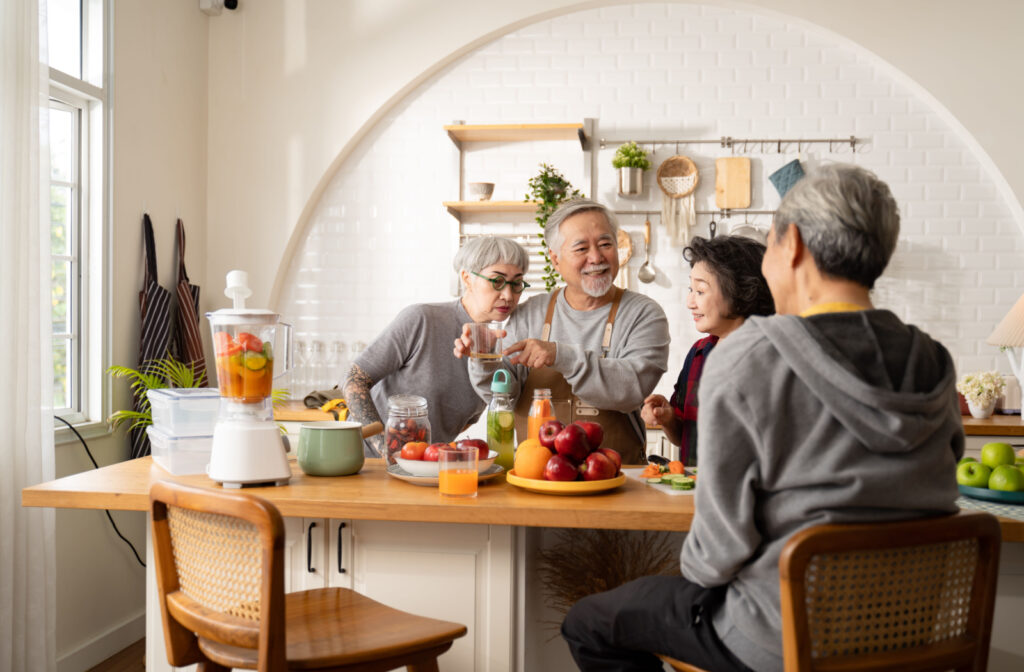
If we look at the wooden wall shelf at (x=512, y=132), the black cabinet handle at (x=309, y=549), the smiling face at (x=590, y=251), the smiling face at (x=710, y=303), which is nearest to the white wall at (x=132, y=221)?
the wooden wall shelf at (x=512, y=132)

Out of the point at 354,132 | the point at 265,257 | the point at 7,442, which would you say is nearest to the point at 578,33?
the point at 354,132

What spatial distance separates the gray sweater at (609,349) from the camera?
8.70 feet

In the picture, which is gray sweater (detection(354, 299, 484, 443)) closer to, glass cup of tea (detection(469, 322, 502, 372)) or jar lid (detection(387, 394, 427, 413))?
glass cup of tea (detection(469, 322, 502, 372))

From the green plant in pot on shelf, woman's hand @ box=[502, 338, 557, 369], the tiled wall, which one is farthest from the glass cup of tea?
the tiled wall

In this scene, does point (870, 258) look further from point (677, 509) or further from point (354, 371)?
point (354, 371)

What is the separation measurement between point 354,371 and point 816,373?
6.00 ft

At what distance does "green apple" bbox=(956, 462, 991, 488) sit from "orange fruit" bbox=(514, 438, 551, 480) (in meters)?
1.00

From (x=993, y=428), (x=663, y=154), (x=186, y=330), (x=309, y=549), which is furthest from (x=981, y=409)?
(x=186, y=330)

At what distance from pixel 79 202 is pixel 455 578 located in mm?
2760

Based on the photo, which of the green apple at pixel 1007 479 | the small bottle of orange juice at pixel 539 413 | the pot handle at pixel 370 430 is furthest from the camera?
the pot handle at pixel 370 430

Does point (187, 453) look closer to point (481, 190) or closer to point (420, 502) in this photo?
point (420, 502)

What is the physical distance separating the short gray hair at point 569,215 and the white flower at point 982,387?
234 cm

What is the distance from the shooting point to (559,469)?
2.12 meters

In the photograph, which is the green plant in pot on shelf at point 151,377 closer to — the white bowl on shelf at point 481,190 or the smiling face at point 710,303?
the white bowl on shelf at point 481,190
